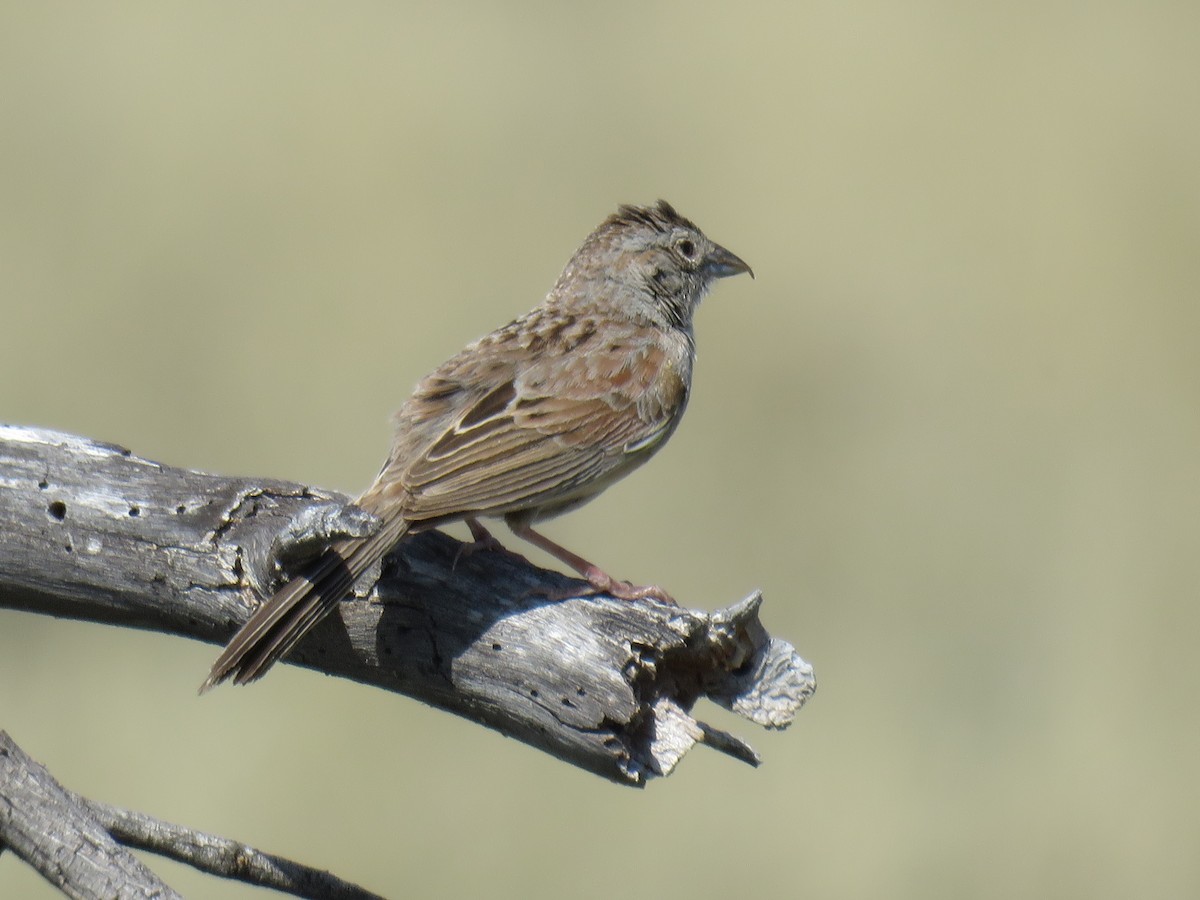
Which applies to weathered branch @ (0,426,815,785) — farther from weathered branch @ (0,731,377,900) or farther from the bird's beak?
the bird's beak

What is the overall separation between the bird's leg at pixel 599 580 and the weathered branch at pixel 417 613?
0.16 meters

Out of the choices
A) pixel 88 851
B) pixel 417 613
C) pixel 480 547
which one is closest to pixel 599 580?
pixel 480 547

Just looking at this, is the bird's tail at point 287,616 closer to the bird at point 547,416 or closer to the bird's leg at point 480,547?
the bird at point 547,416

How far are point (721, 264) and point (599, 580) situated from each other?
2.36 metres

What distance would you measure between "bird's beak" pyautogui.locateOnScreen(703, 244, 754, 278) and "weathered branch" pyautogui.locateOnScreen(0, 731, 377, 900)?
365cm

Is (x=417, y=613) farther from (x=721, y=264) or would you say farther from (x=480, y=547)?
(x=721, y=264)

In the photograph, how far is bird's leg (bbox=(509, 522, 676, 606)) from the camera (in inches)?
164

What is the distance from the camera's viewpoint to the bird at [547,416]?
12.6ft

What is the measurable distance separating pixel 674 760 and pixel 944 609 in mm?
7034

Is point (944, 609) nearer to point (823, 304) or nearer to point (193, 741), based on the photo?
point (823, 304)

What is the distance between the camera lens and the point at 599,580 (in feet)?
14.6

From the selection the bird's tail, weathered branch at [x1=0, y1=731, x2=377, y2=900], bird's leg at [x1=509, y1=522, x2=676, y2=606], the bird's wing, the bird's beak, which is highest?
the bird's beak

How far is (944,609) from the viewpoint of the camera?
10234 mm

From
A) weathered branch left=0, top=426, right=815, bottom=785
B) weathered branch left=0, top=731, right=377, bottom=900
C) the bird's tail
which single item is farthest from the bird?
weathered branch left=0, top=731, right=377, bottom=900
